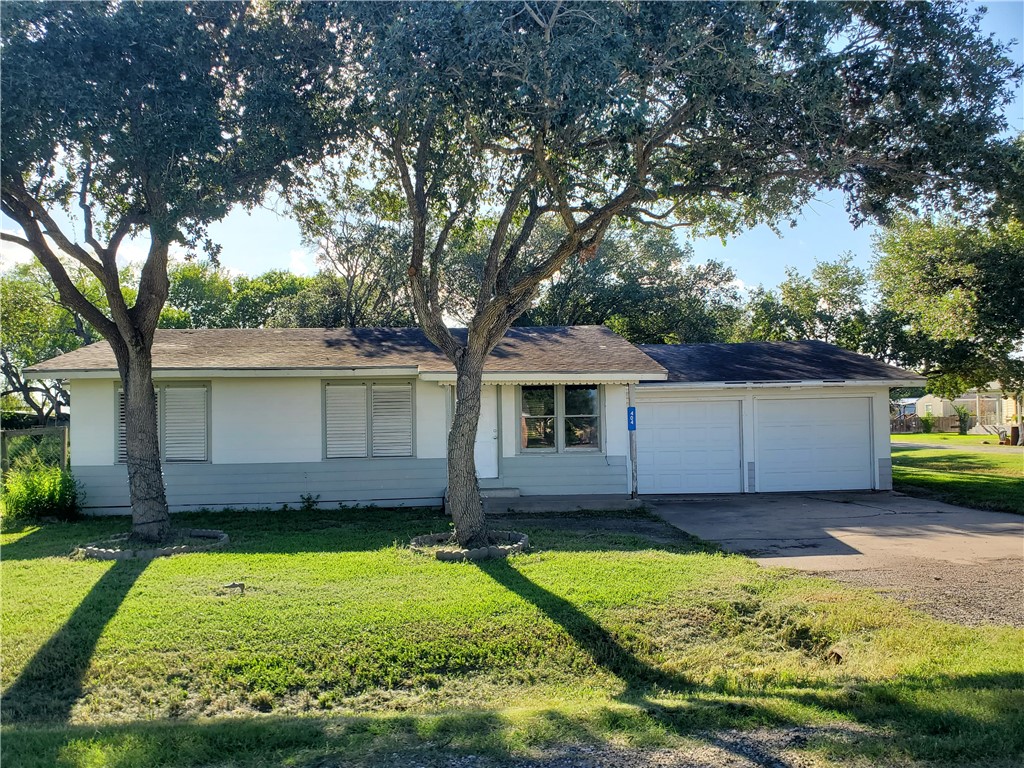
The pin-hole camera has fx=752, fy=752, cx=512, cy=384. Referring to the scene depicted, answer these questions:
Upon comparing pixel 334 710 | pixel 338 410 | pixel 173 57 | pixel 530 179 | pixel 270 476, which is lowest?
pixel 334 710

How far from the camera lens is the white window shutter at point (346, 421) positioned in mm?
14500

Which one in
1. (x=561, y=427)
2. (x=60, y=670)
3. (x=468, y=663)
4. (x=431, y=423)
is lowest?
(x=468, y=663)

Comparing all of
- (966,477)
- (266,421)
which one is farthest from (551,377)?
(966,477)

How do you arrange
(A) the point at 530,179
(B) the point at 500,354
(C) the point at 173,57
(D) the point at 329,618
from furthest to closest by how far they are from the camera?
(B) the point at 500,354 → (A) the point at 530,179 → (C) the point at 173,57 → (D) the point at 329,618

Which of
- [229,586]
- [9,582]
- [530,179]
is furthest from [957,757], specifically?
[9,582]

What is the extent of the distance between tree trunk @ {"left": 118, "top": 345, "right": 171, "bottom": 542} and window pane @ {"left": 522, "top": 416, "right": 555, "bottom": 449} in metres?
6.83

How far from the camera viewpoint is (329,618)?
22.4 ft

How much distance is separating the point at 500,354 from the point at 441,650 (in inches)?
369

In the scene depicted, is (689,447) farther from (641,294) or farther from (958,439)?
(958,439)

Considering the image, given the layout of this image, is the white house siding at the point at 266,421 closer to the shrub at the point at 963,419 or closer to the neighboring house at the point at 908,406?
the shrub at the point at 963,419

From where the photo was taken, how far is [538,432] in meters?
14.8

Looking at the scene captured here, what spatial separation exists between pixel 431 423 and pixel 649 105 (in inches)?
306

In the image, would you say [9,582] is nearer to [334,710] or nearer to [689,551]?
[334,710]

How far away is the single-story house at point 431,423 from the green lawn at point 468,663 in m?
5.11
